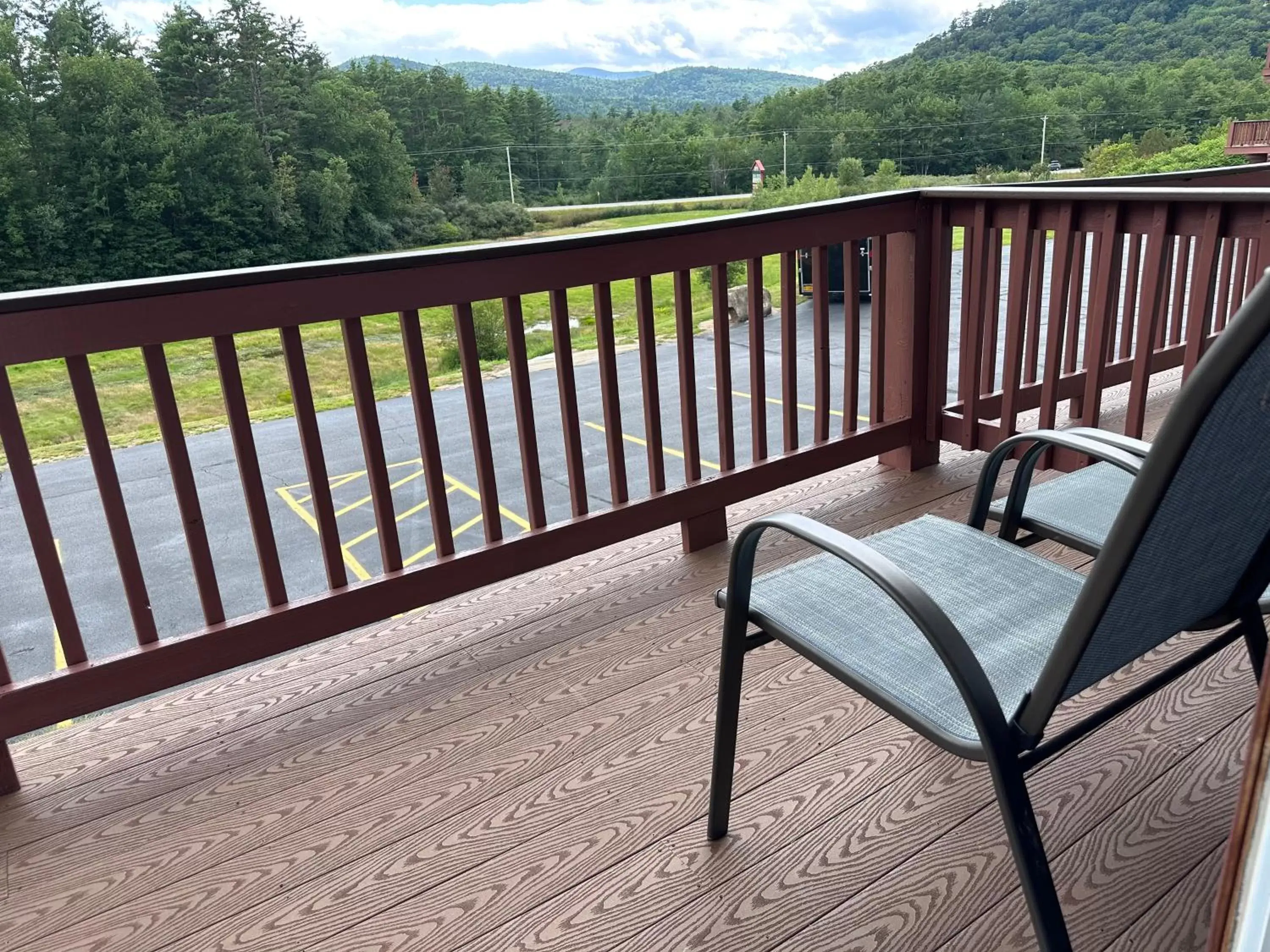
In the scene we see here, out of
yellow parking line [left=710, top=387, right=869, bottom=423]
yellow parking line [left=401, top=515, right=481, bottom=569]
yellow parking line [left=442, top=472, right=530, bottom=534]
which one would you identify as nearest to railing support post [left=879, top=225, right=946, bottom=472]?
yellow parking line [left=401, top=515, right=481, bottom=569]

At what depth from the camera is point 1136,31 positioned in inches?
308

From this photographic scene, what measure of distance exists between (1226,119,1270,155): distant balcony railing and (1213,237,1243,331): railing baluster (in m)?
6.91

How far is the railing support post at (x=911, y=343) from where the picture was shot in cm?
285

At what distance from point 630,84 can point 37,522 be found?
34.5 ft

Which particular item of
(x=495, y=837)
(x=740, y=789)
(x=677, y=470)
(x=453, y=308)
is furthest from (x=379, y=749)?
(x=677, y=470)

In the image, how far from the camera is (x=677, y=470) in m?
7.04

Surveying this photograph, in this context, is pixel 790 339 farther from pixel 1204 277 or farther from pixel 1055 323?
pixel 1204 277

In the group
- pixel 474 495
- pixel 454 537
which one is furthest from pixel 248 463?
pixel 474 495

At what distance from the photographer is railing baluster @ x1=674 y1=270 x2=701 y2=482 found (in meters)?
2.47

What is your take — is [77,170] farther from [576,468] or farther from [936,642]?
[936,642]

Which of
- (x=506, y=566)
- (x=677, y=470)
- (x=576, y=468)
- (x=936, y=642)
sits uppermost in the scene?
(x=936, y=642)

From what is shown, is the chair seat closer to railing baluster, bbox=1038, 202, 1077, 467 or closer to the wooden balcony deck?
the wooden balcony deck

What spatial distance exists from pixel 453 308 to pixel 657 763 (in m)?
1.15

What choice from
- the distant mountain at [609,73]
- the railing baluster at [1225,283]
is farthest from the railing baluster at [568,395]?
the distant mountain at [609,73]
